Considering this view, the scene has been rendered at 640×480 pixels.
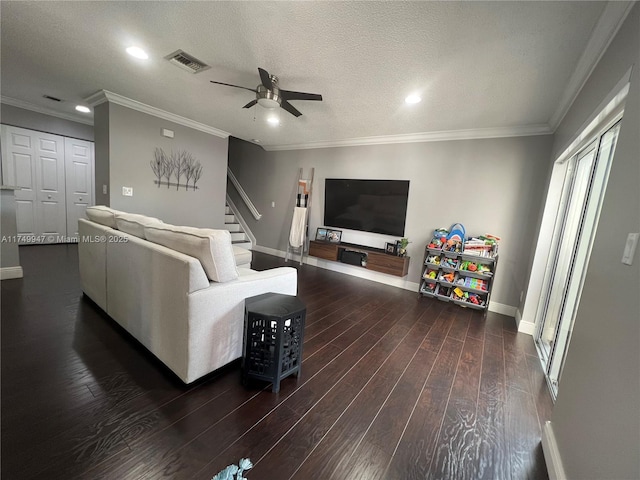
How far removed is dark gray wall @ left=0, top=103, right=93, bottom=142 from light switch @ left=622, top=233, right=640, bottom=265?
7.37m

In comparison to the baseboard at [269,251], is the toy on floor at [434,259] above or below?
above

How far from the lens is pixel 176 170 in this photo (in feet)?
14.0

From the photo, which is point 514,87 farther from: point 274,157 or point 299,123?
point 274,157

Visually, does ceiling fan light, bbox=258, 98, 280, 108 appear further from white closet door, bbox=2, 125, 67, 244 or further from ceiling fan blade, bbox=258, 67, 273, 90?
white closet door, bbox=2, 125, 67, 244

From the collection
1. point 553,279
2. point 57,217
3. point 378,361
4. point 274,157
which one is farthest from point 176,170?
point 553,279

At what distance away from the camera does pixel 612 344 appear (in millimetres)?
913

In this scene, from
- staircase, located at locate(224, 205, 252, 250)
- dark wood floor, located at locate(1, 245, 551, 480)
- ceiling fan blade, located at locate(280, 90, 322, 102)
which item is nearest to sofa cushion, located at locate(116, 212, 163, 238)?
dark wood floor, located at locate(1, 245, 551, 480)

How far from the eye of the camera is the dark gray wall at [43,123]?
4.21 m

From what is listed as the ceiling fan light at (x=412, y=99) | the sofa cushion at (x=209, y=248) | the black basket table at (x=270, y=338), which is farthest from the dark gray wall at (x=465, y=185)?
the sofa cushion at (x=209, y=248)

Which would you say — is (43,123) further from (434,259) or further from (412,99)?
(434,259)

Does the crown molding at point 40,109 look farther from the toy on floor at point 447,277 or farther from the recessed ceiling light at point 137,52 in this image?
the toy on floor at point 447,277

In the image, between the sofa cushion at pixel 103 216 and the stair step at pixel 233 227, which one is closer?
the sofa cushion at pixel 103 216

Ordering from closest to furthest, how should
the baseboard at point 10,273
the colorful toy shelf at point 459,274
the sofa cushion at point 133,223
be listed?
the sofa cushion at point 133,223 → the baseboard at point 10,273 → the colorful toy shelf at point 459,274

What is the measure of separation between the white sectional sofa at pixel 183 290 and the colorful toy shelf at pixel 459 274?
241cm
